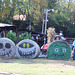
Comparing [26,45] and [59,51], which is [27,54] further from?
[59,51]

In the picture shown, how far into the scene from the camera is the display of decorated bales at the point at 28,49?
10602 millimetres

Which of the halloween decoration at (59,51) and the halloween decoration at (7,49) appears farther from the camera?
the halloween decoration at (7,49)

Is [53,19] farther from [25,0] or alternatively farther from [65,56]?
[65,56]

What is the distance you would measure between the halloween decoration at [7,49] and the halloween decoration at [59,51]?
2.40 meters


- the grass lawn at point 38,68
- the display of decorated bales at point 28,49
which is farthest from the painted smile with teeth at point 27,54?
the grass lawn at point 38,68

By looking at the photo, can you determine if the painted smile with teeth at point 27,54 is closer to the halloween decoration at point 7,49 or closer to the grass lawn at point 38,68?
the halloween decoration at point 7,49

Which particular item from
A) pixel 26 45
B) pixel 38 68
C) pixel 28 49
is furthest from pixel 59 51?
pixel 38 68

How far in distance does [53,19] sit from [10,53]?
2946 cm

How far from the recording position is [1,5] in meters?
20.8

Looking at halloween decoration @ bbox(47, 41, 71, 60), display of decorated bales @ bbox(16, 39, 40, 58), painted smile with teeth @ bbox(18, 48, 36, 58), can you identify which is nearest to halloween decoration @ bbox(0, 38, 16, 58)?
display of decorated bales @ bbox(16, 39, 40, 58)

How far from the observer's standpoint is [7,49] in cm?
1082

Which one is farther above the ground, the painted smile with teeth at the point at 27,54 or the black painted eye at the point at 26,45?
the black painted eye at the point at 26,45

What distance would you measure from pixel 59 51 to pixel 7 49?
3.38m

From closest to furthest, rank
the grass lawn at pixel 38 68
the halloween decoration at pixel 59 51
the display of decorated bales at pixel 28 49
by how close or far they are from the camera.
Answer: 1. the grass lawn at pixel 38 68
2. the halloween decoration at pixel 59 51
3. the display of decorated bales at pixel 28 49
